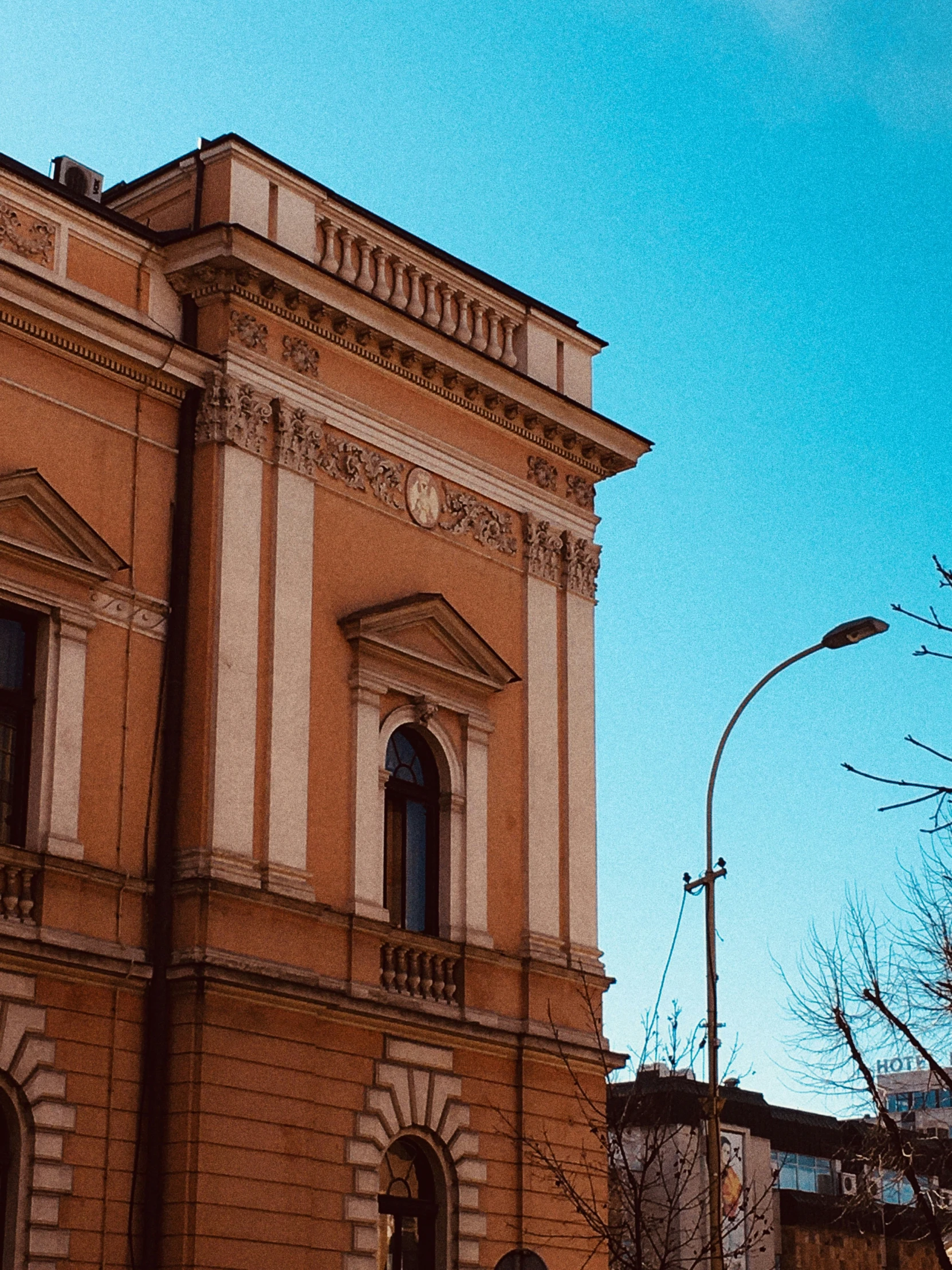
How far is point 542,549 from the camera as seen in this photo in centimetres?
2584

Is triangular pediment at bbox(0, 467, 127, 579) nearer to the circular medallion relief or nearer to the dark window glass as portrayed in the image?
the dark window glass

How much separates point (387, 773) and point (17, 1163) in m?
6.20

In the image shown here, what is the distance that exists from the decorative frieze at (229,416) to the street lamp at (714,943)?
19.5 feet

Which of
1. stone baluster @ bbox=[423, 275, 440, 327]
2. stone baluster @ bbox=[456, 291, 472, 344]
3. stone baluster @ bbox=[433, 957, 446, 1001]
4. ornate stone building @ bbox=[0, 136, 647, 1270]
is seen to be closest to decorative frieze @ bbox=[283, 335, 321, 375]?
ornate stone building @ bbox=[0, 136, 647, 1270]

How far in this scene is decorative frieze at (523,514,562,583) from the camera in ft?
84.2

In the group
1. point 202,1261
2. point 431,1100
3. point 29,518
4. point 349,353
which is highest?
point 349,353

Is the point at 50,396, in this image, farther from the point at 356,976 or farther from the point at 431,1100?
the point at 431,1100

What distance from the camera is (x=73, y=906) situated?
1972cm

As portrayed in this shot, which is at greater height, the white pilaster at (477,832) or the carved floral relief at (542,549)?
the carved floral relief at (542,549)

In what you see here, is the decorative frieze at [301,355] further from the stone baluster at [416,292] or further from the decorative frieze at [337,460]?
the stone baluster at [416,292]

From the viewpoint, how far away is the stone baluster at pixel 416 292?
81.0 feet

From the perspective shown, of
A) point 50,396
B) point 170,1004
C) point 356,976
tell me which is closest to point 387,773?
point 356,976

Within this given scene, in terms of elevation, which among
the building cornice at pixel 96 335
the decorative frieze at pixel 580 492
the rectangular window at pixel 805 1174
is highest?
the decorative frieze at pixel 580 492

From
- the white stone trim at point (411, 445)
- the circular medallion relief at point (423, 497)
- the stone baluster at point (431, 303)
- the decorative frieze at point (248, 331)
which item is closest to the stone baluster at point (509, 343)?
the stone baluster at point (431, 303)
